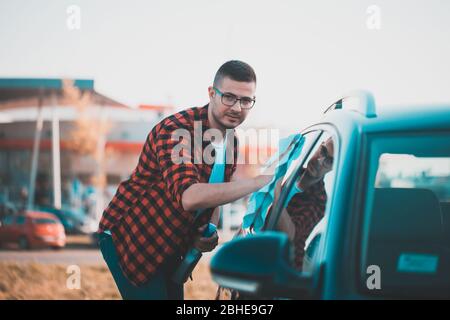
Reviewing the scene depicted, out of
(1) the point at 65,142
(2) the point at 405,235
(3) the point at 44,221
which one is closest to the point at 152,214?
(2) the point at 405,235

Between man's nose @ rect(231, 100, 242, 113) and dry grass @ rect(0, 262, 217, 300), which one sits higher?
man's nose @ rect(231, 100, 242, 113)

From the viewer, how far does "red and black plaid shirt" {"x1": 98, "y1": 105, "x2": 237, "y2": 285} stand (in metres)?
2.86

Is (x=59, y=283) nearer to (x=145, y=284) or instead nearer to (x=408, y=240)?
(x=145, y=284)

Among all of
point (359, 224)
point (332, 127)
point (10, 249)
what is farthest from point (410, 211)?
point (10, 249)

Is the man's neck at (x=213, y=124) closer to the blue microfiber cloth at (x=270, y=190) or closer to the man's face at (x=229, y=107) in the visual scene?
the man's face at (x=229, y=107)

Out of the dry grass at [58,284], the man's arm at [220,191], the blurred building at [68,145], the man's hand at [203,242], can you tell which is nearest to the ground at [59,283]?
the dry grass at [58,284]

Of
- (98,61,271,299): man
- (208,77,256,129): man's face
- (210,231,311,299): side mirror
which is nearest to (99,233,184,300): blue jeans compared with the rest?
(98,61,271,299): man

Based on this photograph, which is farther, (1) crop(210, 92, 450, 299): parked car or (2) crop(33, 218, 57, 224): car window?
(2) crop(33, 218, 57, 224): car window

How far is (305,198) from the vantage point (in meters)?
2.93

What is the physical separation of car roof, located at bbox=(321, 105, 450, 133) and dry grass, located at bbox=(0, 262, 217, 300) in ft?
14.8

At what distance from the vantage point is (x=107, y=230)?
3.04m

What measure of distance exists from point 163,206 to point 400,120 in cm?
122

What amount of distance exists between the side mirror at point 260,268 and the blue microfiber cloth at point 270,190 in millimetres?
1060

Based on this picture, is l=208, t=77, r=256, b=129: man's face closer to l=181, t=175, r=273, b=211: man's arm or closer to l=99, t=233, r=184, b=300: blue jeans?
l=181, t=175, r=273, b=211: man's arm
